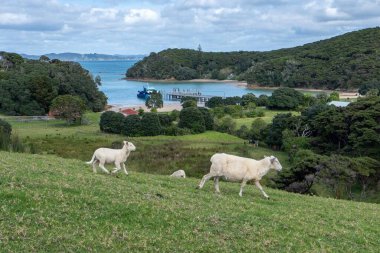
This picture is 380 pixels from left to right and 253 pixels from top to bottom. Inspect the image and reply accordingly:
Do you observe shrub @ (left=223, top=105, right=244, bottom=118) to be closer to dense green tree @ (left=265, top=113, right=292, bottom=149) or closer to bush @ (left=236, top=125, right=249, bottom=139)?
bush @ (left=236, top=125, right=249, bottom=139)

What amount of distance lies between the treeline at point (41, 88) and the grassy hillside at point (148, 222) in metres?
98.2

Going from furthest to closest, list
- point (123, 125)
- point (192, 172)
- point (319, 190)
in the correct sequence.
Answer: point (123, 125) → point (192, 172) → point (319, 190)

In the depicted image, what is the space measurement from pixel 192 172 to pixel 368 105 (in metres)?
23.1

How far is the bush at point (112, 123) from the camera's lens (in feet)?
286

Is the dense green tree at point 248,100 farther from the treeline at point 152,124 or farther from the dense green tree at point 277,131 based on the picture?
the dense green tree at point 277,131

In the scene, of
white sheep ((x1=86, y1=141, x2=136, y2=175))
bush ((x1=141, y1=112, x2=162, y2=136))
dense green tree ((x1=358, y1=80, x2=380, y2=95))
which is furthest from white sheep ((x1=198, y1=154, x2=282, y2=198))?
dense green tree ((x1=358, y1=80, x2=380, y2=95))

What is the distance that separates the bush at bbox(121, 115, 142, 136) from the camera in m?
85.1

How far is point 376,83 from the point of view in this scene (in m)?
164

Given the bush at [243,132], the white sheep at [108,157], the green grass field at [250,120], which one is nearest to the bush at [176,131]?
the bush at [243,132]

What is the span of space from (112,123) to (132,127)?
170 inches

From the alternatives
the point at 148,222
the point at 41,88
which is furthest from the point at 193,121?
the point at 148,222

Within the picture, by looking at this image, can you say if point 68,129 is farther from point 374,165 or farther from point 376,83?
point 376,83

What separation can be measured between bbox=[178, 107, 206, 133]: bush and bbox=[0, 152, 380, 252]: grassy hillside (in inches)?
2820

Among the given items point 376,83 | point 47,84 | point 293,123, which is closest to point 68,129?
point 47,84
